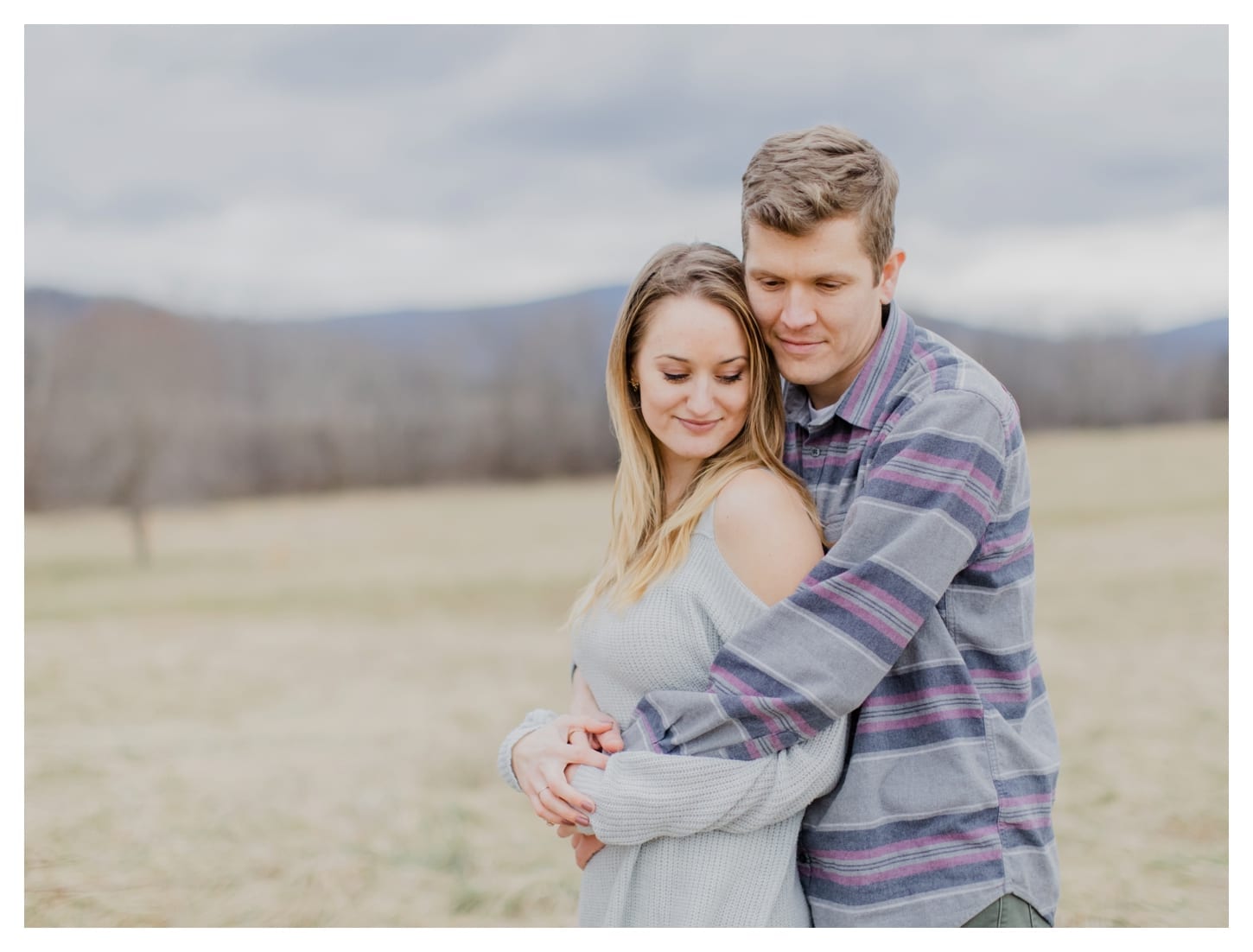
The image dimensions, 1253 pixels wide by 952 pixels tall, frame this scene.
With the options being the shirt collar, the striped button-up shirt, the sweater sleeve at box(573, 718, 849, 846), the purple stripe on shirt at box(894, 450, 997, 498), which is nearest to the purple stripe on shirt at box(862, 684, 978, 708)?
the striped button-up shirt

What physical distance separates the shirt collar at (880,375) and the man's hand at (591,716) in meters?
0.78

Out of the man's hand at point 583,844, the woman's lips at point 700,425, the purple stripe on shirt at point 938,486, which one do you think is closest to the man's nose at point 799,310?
the woman's lips at point 700,425

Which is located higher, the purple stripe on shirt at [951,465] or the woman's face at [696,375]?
the woman's face at [696,375]

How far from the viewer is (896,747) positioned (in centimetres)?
207

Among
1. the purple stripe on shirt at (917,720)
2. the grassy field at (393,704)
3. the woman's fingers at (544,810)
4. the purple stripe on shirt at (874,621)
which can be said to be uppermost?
the purple stripe on shirt at (874,621)

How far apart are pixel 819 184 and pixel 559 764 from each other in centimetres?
125

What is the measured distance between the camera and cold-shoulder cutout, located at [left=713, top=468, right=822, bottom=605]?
2.10 meters

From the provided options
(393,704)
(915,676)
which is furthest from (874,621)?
(393,704)

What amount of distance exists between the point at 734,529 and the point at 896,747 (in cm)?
51

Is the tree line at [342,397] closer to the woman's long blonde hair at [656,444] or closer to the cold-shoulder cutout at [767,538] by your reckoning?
the woman's long blonde hair at [656,444]

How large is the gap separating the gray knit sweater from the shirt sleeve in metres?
0.08

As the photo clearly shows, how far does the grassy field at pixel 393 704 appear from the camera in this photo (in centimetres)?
530

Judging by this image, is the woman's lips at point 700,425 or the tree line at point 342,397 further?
the tree line at point 342,397
